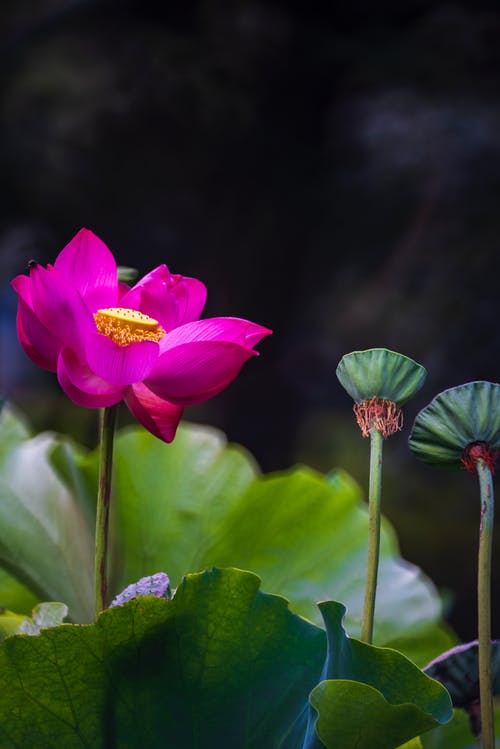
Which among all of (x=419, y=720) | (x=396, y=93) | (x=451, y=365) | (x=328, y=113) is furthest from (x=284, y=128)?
(x=419, y=720)

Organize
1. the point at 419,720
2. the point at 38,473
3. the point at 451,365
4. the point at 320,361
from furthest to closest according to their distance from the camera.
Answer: the point at 320,361 → the point at 451,365 → the point at 38,473 → the point at 419,720

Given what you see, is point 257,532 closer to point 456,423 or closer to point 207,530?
point 207,530

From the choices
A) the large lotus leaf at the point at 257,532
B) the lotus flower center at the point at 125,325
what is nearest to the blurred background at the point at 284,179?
the large lotus leaf at the point at 257,532

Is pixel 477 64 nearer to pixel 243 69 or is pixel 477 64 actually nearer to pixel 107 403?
pixel 243 69

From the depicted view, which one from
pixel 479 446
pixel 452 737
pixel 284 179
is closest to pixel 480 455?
pixel 479 446

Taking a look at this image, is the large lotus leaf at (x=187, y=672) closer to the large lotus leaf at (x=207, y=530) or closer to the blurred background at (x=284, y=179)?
the large lotus leaf at (x=207, y=530)

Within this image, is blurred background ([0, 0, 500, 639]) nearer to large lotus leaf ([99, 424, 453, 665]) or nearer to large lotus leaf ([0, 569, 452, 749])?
large lotus leaf ([99, 424, 453, 665])

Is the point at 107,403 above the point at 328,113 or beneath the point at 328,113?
beneath

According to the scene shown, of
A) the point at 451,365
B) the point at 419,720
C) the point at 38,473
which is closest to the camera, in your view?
the point at 419,720
